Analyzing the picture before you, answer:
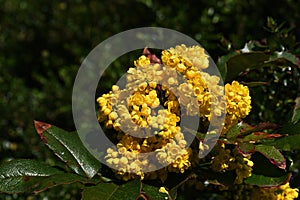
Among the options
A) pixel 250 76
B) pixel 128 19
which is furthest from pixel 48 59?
pixel 250 76

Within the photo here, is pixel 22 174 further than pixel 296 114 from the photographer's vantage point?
No

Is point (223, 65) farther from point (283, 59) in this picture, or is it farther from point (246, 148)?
point (246, 148)

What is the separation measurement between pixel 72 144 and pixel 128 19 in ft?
7.64

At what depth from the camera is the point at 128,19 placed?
3.82m

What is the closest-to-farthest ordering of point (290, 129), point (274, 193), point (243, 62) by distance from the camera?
point (290, 129), point (274, 193), point (243, 62)

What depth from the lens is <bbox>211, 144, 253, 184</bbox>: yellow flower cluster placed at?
146cm

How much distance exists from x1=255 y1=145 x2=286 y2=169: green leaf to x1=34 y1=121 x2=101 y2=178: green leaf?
0.46 meters

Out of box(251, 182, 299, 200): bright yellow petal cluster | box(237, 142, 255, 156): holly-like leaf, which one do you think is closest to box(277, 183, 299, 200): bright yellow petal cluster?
box(251, 182, 299, 200): bright yellow petal cluster

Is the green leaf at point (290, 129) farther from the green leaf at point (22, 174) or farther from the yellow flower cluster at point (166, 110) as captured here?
the green leaf at point (22, 174)

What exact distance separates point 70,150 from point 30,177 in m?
0.16

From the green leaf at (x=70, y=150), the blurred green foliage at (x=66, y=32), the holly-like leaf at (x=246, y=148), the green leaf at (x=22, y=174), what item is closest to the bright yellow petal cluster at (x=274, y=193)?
the holly-like leaf at (x=246, y=148)

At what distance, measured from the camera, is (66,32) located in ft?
14.1

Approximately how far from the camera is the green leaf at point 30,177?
142 centimetres

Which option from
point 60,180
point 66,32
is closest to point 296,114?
point 60,180
